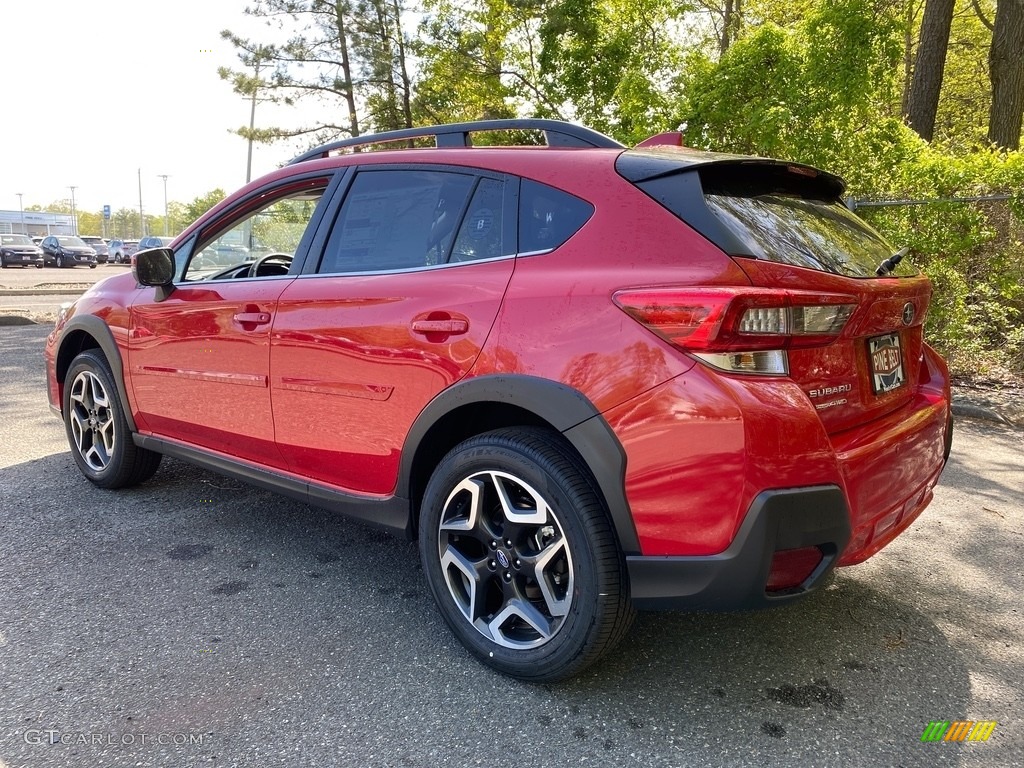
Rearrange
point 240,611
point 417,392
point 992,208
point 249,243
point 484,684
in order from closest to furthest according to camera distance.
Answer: point 484,684
point 417,392
point 240,611
point 249,243
point 992,208

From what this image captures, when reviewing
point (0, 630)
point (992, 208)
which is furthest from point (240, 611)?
point (992, 208)

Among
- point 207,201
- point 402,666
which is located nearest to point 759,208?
point 402,666

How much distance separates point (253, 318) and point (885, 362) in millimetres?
2404

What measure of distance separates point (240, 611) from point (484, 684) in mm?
1029

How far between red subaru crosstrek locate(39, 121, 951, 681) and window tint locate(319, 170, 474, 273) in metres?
0.01

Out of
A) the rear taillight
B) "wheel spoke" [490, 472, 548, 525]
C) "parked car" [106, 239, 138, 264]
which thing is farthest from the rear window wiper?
"parked car" [106, 239, 138, 264]

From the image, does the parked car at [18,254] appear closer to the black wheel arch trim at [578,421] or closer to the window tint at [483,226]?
the window tint at [483,226]

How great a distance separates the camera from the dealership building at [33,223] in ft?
279

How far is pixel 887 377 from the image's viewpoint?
234 centimetres

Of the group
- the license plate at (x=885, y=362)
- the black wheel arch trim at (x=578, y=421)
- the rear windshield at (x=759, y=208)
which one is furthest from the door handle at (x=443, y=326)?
the license plate at (x=885, y=362)

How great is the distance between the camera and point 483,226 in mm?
2510

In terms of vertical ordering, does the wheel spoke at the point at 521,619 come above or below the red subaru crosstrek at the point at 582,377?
below

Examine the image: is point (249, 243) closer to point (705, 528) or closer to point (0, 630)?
point (0, 630)

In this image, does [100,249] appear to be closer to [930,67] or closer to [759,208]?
[930,67]
